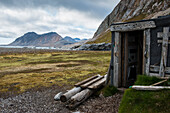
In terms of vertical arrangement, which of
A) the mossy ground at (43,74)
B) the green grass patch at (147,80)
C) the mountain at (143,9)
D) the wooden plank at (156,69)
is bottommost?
the mossy ground at (43,74)

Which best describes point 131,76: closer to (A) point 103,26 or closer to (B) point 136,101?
(B) point 136,101

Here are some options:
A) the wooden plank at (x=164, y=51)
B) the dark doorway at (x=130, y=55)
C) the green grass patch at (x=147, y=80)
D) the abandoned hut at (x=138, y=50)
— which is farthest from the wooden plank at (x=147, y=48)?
the dark doorway at (x=130, y=55)

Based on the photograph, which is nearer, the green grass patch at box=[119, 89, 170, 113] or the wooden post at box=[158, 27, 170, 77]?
the green grass patch at box=[119, 89, 170, 113]

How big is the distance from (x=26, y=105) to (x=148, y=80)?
22.2 ft

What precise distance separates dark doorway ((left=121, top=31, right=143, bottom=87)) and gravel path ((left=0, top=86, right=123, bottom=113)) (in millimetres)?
1581

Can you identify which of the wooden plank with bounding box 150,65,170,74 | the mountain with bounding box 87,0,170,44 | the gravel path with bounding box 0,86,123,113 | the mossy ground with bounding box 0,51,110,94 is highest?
the mountain with bounding box 87,0,170,44

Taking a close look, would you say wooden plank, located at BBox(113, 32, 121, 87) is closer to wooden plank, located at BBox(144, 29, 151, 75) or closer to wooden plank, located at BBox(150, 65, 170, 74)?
wooden plank, located at BBox(144, 29, 151, 75)

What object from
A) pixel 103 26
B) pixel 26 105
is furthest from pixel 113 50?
pixel 103 26

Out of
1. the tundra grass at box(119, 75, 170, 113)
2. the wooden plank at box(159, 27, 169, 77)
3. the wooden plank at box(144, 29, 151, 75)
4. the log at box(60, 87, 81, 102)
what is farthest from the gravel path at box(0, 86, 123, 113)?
the wooden plank at box(159, 27, 169, 77)

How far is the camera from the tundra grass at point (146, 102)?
4832 millimetres

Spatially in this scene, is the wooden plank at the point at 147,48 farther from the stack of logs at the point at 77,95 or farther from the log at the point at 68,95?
the log at the point at 68,95

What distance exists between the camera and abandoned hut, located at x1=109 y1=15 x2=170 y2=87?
20.7ft

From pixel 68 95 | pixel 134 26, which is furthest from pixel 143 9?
pixel 68 95

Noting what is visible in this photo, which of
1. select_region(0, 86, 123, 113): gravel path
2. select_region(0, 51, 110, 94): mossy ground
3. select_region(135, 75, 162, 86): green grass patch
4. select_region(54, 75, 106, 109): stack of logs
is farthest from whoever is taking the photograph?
select_region(0, 51, 110, 94): mossy ground
